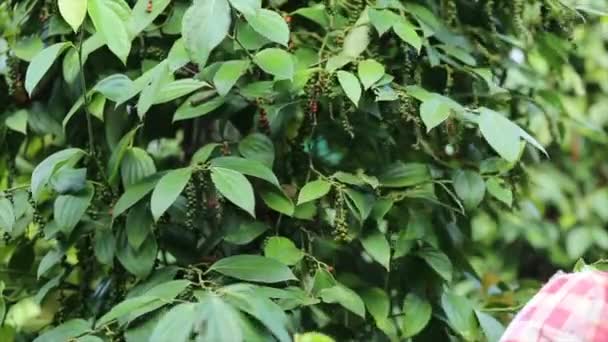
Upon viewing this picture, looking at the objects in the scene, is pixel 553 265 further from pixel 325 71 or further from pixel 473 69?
pixel 325 71

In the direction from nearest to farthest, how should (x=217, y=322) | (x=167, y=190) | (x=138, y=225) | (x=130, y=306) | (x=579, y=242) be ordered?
(x=217, y=322), (x=130, y=306), (x=167, y=190), (x=138, y=225), (x=579, y=242)

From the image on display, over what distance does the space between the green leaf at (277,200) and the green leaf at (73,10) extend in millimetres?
292

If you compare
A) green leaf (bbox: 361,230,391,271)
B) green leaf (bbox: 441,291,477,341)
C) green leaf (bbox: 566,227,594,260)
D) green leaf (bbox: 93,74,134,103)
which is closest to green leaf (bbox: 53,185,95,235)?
green leaf (bbox: 93,74,134,103)

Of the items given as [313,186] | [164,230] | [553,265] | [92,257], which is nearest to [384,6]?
[313,186]

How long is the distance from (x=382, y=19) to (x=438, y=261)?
12.0 inches

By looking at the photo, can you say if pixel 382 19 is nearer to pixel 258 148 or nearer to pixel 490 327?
pixel 258 148

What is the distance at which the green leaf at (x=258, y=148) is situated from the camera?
1130 mm

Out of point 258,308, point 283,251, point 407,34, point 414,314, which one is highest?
point 407,34

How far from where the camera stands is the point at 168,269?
3.64ft

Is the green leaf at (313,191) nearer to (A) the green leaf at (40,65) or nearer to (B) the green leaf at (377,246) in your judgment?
(B) the green leaf at (377,246)

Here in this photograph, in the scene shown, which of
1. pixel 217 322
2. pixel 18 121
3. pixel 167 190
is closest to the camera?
pixel 217 322

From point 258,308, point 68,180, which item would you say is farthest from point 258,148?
point 258,308

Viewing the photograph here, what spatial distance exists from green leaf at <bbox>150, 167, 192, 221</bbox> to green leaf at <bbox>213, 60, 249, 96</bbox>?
3.8 inches

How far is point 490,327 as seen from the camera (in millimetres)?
1130
